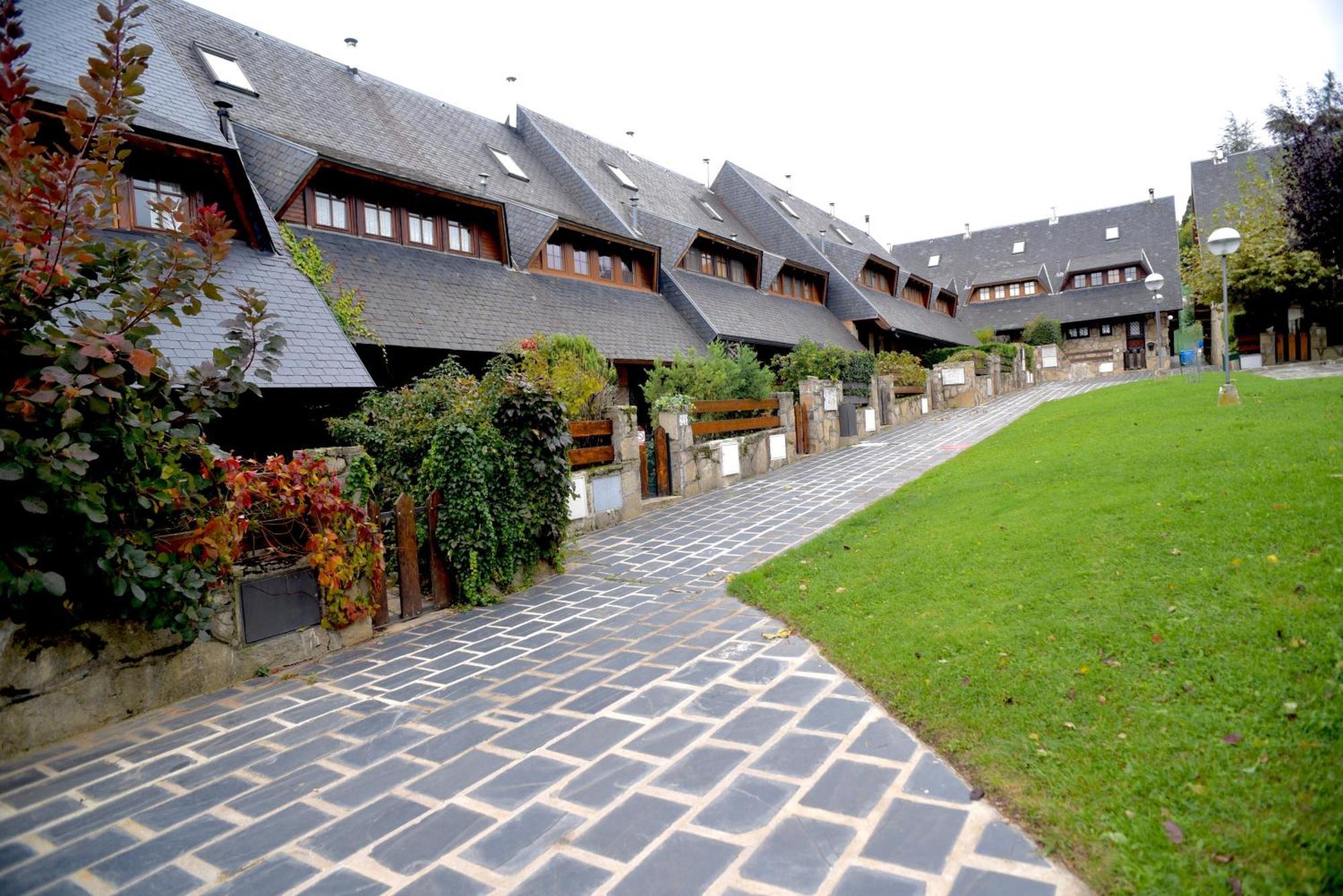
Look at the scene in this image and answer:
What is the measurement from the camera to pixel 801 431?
16.8 meters

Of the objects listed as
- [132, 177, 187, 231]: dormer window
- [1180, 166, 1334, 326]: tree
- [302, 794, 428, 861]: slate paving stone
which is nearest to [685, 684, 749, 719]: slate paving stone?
[302, 794, 428, 861]: slate paving stone

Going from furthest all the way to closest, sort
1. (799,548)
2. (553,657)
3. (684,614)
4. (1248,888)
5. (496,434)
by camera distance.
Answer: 1. (799,548)
2. (496,434)
3. (684,614)
4. (553,657)
5. (1248,888)

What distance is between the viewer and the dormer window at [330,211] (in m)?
13.2

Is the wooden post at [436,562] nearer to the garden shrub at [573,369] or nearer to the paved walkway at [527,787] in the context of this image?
the paved walkway at [527,787]

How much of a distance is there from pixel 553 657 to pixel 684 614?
126 centimetres

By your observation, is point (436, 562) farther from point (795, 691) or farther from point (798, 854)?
point (798, 854)

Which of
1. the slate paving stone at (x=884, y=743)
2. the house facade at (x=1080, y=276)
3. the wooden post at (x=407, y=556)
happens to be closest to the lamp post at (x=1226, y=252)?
the slate paving stone at (x=884, y=743)

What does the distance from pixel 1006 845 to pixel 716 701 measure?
1765 mm

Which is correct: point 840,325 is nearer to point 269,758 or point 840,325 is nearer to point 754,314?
point 754,314

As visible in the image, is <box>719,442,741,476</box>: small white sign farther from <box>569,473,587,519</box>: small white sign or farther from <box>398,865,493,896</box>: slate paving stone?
<box>398,865,493,896</box>: slate paving stone

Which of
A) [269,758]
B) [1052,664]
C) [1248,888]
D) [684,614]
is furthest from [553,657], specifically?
[1248,888]

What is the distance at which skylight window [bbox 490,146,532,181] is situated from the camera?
19.7 m

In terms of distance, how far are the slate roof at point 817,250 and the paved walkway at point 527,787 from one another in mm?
25177

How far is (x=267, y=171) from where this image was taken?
492 inches
